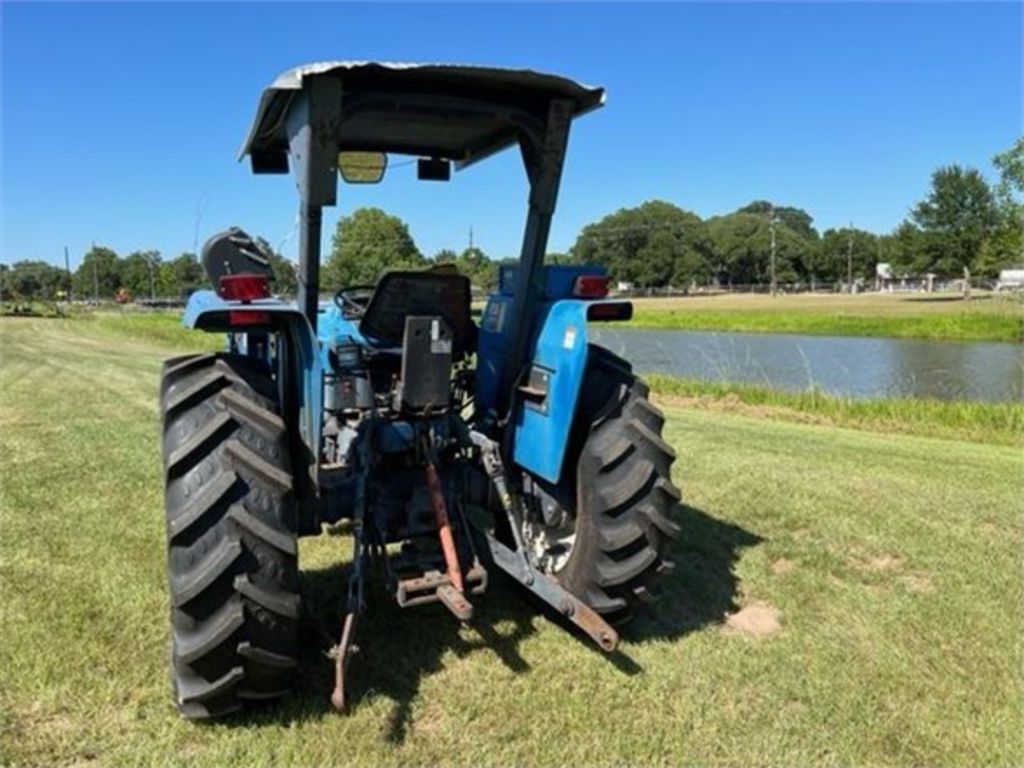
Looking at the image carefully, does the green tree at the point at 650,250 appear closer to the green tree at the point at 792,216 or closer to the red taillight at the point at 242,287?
the green tree at the point at 792,216

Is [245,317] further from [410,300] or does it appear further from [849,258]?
[849,258]

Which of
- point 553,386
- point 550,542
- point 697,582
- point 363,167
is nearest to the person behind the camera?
point 553,386

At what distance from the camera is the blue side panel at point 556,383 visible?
361 centimetres

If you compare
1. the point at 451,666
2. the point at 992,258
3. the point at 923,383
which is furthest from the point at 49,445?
the point at 992,258

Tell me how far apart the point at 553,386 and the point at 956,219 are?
74382mm

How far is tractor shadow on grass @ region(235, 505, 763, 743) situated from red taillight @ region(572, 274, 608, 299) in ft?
4.95

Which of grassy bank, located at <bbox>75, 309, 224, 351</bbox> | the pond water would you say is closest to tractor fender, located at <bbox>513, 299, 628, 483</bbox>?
the pond water

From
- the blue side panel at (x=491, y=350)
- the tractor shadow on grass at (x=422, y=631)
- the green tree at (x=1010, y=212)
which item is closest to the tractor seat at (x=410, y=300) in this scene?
the blue side panel at (x=491, y=350)

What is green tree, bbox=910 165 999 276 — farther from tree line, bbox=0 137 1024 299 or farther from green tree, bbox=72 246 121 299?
green tree, bbox=72 246 121 299

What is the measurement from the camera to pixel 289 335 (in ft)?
11.5

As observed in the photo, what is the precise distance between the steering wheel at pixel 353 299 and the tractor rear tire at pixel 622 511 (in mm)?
1506

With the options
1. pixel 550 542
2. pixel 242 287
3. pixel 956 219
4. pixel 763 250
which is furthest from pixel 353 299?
pixel 763 250

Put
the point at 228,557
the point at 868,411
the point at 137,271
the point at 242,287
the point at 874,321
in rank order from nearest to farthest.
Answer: the point at 228,557, the point at 242,287, the point at 868,411, the point at 874,321, the point at 137,271

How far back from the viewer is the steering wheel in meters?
4.53
